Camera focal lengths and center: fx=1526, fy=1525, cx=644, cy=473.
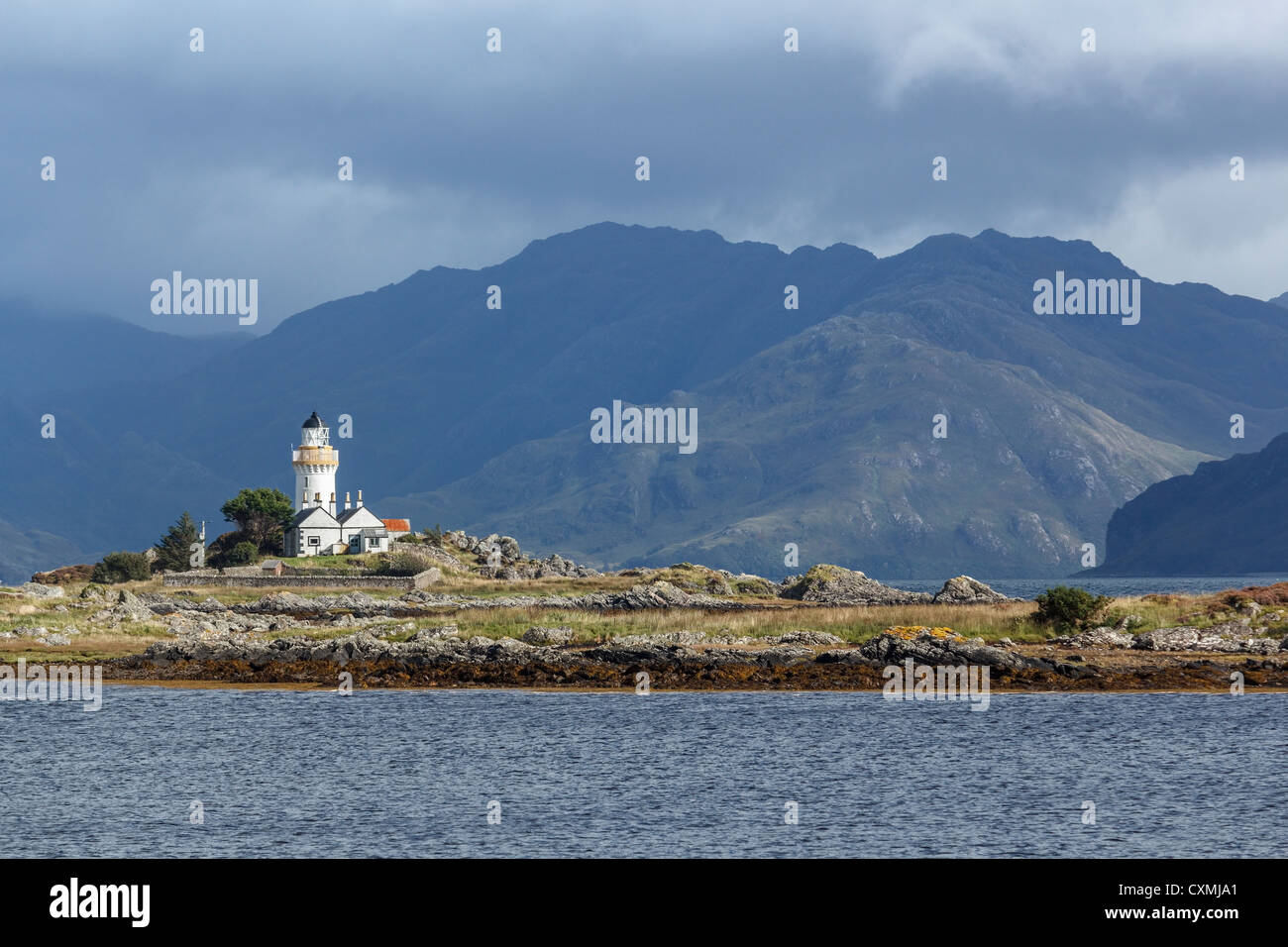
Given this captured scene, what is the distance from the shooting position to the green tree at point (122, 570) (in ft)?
410

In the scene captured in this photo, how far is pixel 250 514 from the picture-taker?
141125 millimetres

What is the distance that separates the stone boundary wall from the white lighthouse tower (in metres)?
25.8

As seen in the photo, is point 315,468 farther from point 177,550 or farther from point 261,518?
point 177,550

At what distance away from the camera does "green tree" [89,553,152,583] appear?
125000 millimetres

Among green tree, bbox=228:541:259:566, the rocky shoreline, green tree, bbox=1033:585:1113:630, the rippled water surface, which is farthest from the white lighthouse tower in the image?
the rippled water surface

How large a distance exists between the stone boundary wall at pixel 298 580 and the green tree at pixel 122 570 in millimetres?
4284

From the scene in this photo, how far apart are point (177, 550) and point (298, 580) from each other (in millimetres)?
17354

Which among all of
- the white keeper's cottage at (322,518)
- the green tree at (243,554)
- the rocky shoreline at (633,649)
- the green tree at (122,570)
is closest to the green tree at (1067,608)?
the rocky shoreline at (633,649)

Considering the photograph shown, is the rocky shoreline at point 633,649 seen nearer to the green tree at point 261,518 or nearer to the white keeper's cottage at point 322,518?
the white keeper's cottage at point 322,518

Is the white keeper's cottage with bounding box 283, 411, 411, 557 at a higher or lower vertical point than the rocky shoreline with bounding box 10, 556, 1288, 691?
higher

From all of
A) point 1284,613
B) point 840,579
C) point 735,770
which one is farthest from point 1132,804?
point 840,579

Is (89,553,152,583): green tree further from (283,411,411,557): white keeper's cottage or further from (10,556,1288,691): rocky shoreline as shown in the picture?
(10,556,1288,691): rocky shoreline

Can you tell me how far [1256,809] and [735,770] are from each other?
Answer: 13959 millimetres
